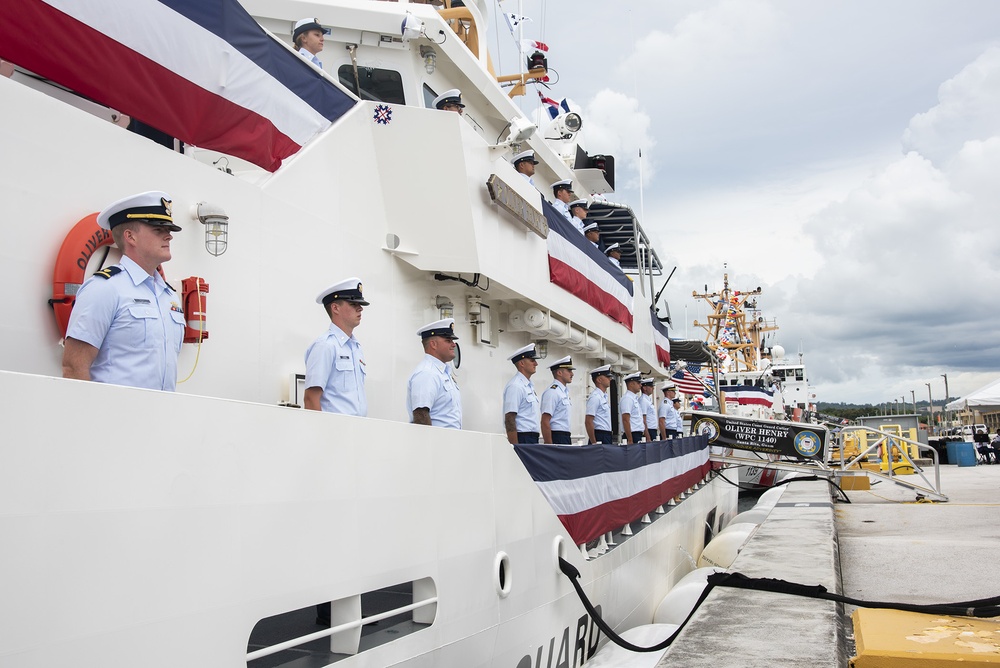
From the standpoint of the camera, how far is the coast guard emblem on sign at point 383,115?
5742mm

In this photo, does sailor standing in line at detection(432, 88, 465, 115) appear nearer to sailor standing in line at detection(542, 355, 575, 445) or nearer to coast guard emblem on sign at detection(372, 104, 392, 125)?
coast guard emblem on sign at detection(372, 104, 392, 125)

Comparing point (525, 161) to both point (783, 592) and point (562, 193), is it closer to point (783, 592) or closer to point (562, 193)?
point (562, 193)

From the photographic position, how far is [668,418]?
13.9 m

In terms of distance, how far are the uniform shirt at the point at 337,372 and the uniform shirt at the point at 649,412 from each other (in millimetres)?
7478

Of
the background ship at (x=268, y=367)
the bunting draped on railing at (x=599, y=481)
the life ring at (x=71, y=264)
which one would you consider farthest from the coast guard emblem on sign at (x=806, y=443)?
the life ring at (x=71, y=264)

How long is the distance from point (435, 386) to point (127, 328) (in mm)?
2282

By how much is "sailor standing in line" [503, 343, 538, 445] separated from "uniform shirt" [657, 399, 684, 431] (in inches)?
291

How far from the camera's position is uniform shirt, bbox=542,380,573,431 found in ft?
23.9

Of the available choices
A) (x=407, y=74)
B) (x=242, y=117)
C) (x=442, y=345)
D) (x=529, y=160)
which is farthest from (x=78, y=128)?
(x=529, y=160)

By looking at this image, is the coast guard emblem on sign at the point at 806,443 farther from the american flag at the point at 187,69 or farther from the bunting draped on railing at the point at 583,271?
the american flag at the point at 187,69

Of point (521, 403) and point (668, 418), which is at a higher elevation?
point (668, 418)

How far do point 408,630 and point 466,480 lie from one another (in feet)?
2.79

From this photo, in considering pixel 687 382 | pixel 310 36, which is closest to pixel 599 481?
pixel 310 36

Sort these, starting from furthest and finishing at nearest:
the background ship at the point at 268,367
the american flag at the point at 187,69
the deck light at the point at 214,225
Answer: the deck light at the point at 214,225 → the american flag at the point at 187,69 → the background ship at the point at 268,367
